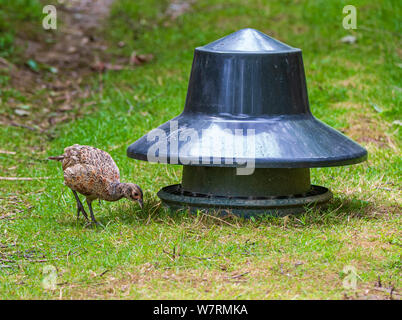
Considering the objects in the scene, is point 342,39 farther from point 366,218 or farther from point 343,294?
point 343,294

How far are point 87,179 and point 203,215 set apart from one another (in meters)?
1.02

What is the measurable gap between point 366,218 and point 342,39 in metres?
6.02

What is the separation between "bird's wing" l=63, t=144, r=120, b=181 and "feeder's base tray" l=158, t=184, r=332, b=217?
1.87ft

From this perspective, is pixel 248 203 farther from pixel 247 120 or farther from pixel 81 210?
pixel 81 210

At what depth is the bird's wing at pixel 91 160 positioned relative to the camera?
6316 millimetres

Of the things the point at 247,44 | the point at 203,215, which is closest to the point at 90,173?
the point at 203,215

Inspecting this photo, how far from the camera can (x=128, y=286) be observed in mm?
4727

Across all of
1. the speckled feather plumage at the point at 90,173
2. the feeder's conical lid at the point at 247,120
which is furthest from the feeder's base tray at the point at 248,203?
the speckled feather plumage at the point at 90,173

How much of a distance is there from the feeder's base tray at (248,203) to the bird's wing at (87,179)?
554 mm

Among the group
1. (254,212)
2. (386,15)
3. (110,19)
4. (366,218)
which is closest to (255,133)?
(254,212)

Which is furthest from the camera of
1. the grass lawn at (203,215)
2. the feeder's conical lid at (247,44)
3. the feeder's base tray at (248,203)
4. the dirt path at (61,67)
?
the dirt path at (61,67)

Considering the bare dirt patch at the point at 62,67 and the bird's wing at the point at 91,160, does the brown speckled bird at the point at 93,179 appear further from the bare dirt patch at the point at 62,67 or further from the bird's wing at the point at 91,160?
the bare dirt patch at the point at 62,67

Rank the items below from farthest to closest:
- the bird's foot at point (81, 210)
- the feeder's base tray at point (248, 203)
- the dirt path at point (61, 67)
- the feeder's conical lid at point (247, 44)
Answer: the dirt path at point (61, 67)
the bird's foot at point (81, 210)
the feeder's conical lid at point (247, 44)
the feeder's base tray at point (248, 203)

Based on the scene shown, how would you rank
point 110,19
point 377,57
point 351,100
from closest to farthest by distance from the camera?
point 351,100
point 377,57
point 110,19
